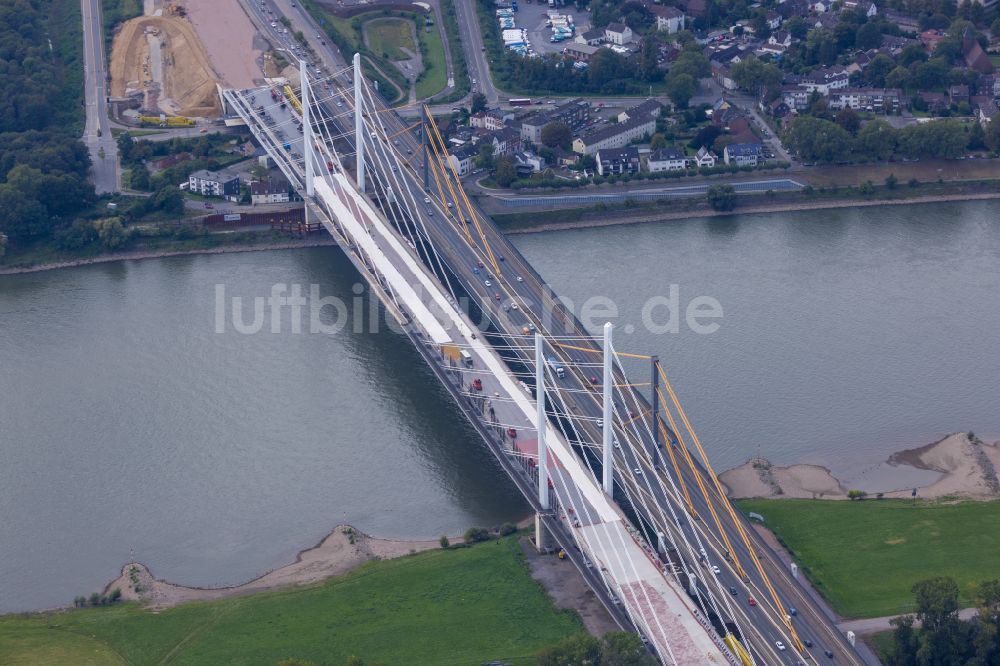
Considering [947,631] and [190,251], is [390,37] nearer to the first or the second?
[190,251]

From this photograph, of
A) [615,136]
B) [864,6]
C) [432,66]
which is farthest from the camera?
[864,6]

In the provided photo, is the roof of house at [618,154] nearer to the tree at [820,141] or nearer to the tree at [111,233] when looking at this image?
the tree at [820,141]

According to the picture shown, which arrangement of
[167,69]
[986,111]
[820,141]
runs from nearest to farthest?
[820,141], [986,111], [167,69]

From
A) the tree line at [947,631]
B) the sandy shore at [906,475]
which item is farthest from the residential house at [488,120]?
the tree line at [947,631]

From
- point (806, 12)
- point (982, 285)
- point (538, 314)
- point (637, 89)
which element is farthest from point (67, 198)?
point (806, 12)

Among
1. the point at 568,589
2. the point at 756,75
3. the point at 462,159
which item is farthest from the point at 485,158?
the point at 568,589

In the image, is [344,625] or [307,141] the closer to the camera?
[344,625]

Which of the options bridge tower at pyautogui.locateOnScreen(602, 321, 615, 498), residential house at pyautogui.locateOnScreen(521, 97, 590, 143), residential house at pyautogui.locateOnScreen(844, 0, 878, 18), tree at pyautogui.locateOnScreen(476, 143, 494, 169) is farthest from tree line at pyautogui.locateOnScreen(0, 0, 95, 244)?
residential house at pyautogui.locateOnScreen(844, 0, 878, 18)
